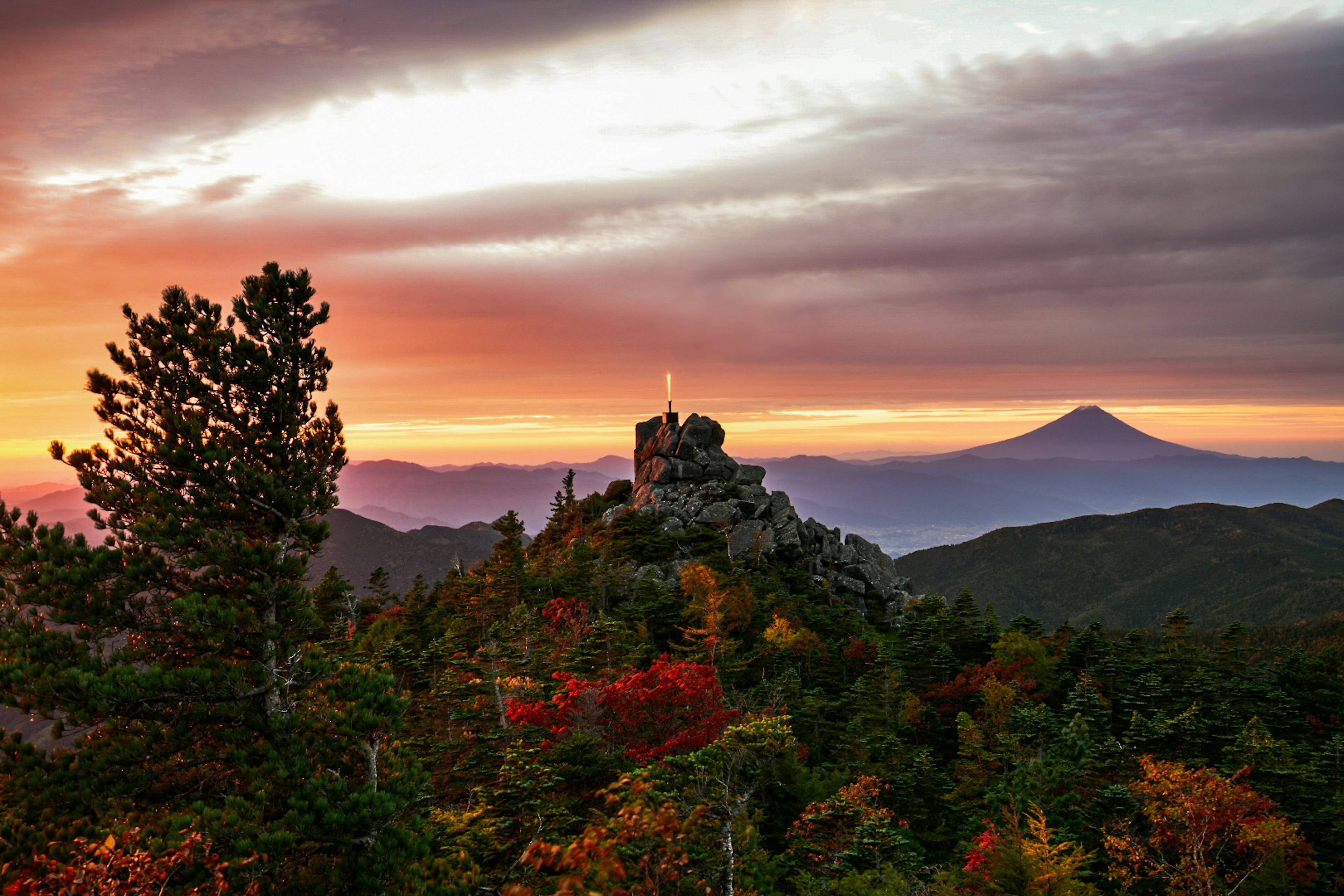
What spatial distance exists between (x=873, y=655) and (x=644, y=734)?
110ft

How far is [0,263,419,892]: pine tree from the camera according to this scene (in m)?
13.3

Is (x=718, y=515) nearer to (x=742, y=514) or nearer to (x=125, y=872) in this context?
(x=742, y=514)

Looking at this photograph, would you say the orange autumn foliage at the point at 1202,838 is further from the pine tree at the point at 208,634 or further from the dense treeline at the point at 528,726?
the pine tree at the point at 208,634

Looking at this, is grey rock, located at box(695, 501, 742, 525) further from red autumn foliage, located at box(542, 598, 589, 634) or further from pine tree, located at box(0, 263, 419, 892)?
pine tree, located at box(0, 263, 419, 892)

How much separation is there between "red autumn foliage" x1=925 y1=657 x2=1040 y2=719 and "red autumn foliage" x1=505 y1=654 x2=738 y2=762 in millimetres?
25632

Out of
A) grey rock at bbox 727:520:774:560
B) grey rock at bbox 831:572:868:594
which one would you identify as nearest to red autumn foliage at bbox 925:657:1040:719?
grey rock at bbox 831:572:868:594

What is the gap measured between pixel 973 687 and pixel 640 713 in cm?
3137

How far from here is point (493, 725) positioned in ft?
105

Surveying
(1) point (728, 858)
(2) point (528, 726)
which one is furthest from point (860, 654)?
(1) point (728, 858)

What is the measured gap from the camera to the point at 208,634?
14.9m

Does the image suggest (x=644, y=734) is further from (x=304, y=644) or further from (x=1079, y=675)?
(x=1079, y=675)

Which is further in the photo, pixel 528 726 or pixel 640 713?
pixel 640 713

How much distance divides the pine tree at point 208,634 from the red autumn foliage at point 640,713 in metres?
15.7

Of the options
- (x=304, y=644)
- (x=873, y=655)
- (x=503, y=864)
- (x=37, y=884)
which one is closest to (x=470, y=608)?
(x=873, y=655)
